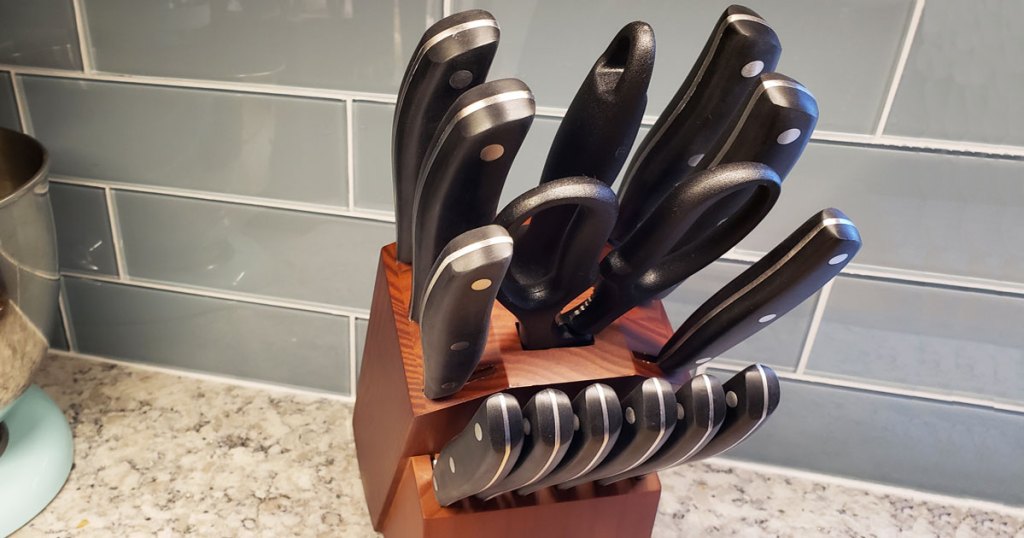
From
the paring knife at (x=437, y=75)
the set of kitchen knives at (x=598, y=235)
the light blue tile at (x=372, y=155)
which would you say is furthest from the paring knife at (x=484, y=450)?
the light blue tile at (x=372, y=155)

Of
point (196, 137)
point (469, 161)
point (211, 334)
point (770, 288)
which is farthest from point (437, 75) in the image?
point (211, 334)

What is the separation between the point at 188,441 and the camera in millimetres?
588

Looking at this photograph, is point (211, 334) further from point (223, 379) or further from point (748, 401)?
point (748, 401)

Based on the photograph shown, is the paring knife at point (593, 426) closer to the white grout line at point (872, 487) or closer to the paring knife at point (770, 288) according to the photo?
the paring knife at point (770, 288)

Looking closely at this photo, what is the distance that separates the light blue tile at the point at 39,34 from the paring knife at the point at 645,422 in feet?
1.45

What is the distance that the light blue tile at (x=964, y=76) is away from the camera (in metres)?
0.44

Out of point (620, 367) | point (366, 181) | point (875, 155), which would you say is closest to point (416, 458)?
point (620, 367)

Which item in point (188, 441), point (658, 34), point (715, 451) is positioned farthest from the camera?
point (188, 441)

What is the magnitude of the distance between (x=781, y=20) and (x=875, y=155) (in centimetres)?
11

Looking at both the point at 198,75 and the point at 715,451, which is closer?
the point at 715,451

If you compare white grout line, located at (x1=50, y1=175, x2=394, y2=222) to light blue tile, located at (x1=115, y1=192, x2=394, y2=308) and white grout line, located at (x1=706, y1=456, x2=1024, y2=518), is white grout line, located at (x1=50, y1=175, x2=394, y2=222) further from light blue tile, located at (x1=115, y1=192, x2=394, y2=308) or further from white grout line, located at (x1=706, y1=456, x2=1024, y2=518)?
white grout line, located at (x1=706, y1=456, x2=1024, y2=518)

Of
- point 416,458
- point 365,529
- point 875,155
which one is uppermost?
point 875,155

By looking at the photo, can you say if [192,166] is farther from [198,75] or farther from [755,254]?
[755,254]

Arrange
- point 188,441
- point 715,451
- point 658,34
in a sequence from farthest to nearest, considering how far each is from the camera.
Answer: point 188,441 < point 658,34 < point 715,451
